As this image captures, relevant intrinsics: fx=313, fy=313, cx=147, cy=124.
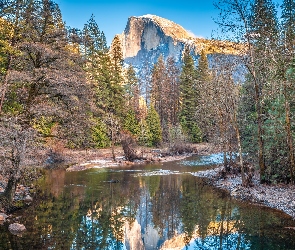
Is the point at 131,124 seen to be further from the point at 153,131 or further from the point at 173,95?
the point at 173,95

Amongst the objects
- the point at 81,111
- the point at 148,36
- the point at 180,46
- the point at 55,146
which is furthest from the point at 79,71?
the point at 148,36

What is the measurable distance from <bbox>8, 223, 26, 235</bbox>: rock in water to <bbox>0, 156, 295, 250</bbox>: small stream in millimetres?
173

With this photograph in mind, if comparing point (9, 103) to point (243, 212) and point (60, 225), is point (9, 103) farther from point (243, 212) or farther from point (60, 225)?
point (243, 212)

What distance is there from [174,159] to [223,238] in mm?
27017

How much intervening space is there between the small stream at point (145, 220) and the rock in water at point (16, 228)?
0.57 feet

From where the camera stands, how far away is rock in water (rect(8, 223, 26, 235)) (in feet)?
36.3

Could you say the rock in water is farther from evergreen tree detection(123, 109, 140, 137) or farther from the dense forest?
evergreen tree detection(123, 109, 140, 137)

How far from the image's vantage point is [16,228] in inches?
443

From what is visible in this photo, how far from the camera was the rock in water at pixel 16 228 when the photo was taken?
436 inches

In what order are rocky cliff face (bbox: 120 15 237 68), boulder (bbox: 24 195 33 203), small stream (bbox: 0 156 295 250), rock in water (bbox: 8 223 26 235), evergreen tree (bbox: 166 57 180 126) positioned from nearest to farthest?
1. small stream (bbox: 0 156 295 250)
2. rock in water (bbox: 8 223 26 235)
3. boulder (bbox: 24 195 33 203)
4. evergreen tree (bbox: 166 57 180 126)
5. rocky cliff face (bbox: 120 15 237 68)

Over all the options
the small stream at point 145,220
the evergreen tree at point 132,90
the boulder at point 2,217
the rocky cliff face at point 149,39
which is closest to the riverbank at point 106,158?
the small stream at point 145,220

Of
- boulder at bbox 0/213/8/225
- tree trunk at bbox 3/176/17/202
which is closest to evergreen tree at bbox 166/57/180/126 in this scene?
tree trunk at bbox 3/176/17/202

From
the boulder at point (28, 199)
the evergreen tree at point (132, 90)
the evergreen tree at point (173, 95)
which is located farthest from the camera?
the evergreen tree at point (173, 95)

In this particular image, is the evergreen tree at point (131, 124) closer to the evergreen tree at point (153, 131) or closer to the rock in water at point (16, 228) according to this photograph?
the evergreen tree at point (153, 131)
